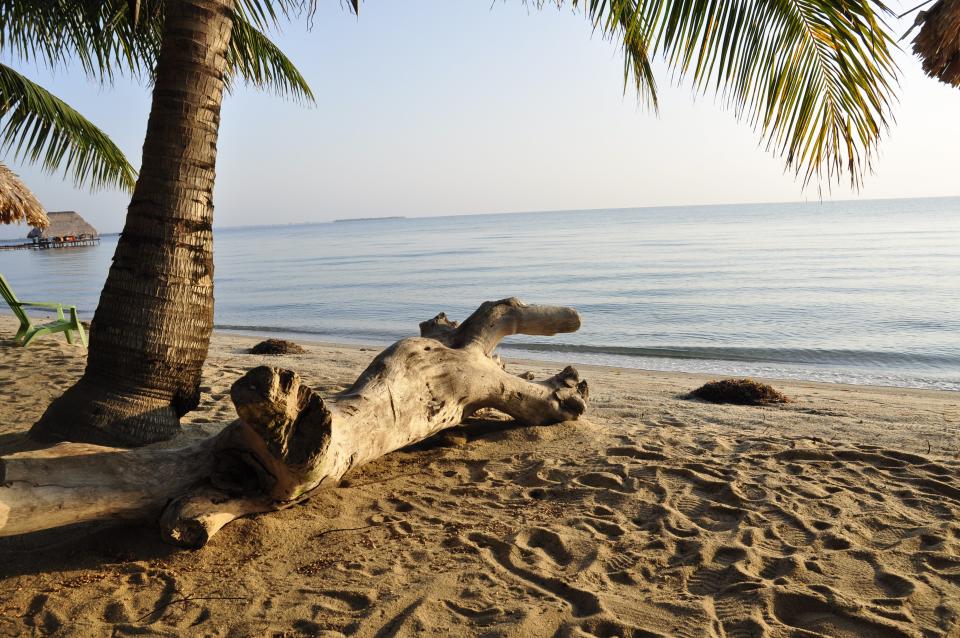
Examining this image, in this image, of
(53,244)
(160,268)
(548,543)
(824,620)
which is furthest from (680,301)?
(53,244)

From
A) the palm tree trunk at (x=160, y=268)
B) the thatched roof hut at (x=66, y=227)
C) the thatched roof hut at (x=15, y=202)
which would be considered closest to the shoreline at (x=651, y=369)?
the thatched roof hut at (x=15, y=202)

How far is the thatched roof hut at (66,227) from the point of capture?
5806cm

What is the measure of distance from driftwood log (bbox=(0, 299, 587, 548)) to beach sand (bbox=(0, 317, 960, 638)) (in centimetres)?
23

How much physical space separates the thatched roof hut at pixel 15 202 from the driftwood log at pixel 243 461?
5.94 meters

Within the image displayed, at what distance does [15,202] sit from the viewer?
26.0 ft

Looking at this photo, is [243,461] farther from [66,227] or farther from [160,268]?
[66,227]

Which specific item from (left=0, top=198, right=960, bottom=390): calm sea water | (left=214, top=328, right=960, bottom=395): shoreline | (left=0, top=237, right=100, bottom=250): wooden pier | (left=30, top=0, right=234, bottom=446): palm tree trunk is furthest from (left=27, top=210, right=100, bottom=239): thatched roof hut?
(left=30, top=0, right=234, bottom=446): palm tree trunk

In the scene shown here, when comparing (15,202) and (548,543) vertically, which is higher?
(15,202)

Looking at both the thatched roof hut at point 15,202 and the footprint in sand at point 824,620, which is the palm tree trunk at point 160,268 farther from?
the thatched roof hut at point 15,202

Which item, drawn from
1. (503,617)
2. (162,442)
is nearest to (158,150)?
(162,442)

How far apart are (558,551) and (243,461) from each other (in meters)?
1.64

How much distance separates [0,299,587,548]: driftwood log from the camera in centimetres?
293

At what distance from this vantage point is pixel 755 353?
1314cm

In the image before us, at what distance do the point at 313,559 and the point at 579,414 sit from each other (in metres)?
2.87
